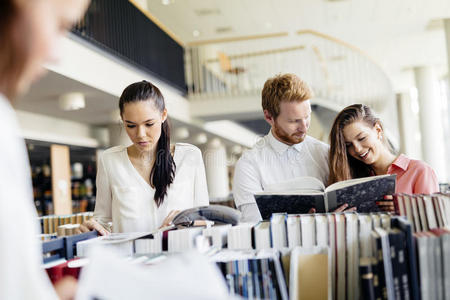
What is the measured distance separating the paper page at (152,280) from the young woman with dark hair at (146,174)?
1164mm

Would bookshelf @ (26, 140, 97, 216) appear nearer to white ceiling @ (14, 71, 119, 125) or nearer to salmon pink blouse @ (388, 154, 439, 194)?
white ceiling @ (14, 71, 119, 125)

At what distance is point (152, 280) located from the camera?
0.68 meters

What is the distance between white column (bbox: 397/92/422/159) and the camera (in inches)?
721

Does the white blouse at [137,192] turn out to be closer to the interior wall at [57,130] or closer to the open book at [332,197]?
the open book at [332,197]

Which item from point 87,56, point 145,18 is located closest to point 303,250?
point 87,56

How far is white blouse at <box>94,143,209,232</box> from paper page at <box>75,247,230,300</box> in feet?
4.00

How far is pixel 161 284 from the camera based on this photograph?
2.22 ft

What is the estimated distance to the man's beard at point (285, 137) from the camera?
225 centimetres

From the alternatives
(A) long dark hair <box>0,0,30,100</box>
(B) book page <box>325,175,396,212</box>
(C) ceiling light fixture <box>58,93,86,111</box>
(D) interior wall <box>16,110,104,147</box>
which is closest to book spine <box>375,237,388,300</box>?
(B) book page <box>325,175,396,212</box>

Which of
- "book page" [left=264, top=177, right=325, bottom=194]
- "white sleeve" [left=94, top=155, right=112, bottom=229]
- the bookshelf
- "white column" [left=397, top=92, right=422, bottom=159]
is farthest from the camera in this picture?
"white column" [left=397, top=92, right=422, bottom=159]

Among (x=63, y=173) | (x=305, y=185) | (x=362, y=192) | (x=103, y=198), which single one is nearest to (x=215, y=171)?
(x=63, y=173)

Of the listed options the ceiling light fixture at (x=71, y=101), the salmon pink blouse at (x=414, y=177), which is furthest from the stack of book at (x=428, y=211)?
Result: the ceiling light fixture at (x=71, y=101)

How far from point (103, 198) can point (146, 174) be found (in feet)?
0.77

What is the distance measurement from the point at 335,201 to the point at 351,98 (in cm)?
763
